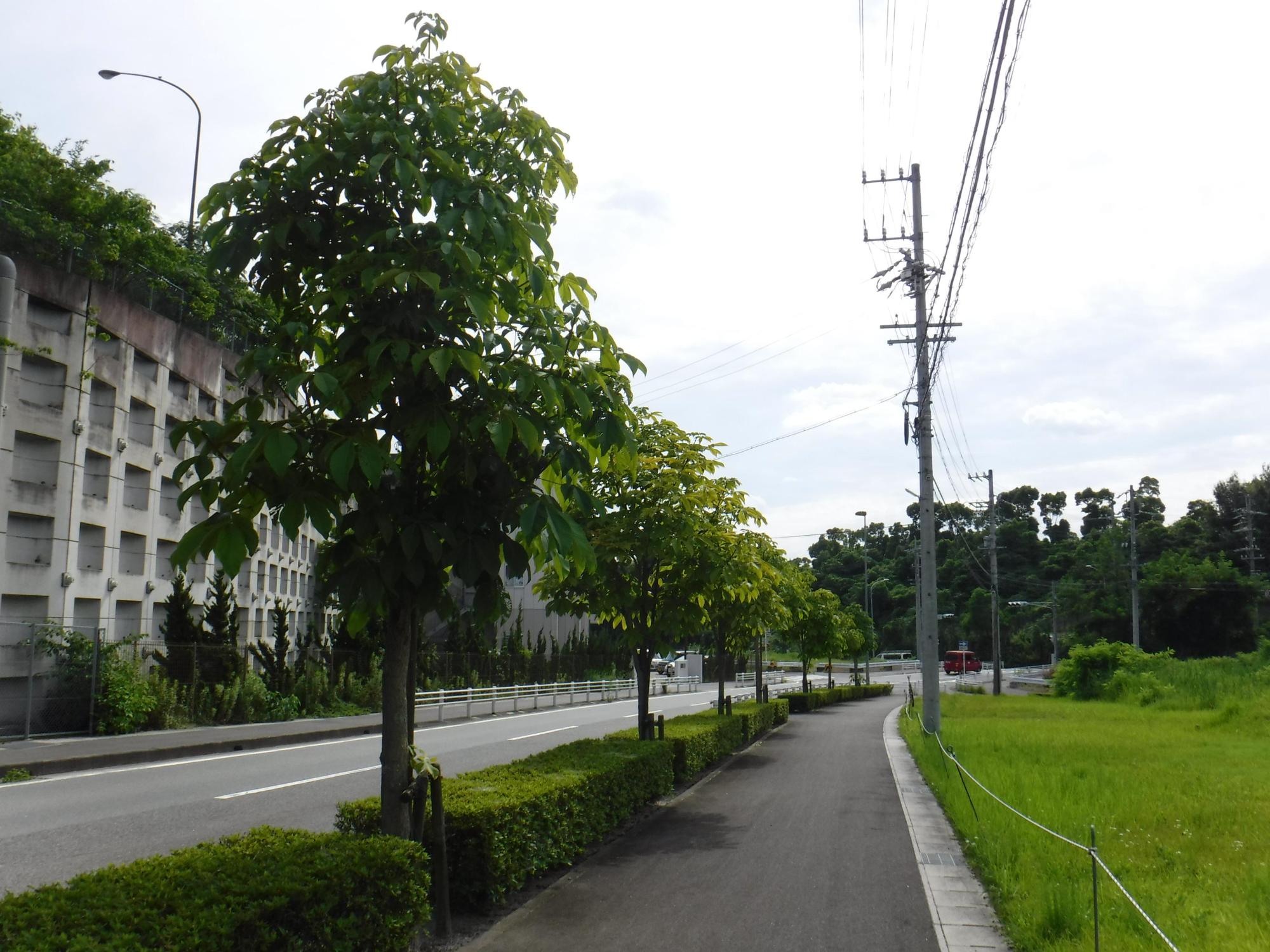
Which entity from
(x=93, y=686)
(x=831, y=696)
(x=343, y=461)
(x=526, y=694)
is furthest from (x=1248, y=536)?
(x=343, y=461)

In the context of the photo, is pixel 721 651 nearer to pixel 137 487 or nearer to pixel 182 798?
pixel 182 798

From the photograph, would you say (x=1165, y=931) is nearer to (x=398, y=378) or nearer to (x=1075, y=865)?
(x=1075, y=865)

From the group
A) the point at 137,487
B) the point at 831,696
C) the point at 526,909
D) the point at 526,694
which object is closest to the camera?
the point at 526,909

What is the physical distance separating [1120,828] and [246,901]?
983cm

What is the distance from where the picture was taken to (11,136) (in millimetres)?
26797

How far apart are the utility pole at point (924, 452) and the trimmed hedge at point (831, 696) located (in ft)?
51.1

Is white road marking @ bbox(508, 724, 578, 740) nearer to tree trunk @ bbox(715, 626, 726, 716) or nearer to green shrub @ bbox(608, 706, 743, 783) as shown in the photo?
tree trunk @ bbox(715, 626, 726, 716)

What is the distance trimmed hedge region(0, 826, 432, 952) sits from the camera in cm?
381

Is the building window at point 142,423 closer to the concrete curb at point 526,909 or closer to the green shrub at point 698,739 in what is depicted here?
the green shrub at point 698,739

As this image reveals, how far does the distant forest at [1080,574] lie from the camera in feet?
210

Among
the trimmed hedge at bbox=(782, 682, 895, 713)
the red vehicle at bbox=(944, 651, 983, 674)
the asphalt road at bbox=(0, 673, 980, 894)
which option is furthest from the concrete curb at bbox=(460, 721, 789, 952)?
the red vehicle at bbox=(944, 651, 983, 674)

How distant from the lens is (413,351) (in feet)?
18.3

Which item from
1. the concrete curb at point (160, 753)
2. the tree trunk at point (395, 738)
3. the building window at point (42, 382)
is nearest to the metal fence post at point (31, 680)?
the concrete curb at point (160, 753)

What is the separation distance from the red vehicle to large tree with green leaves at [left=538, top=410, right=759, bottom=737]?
79.0m
